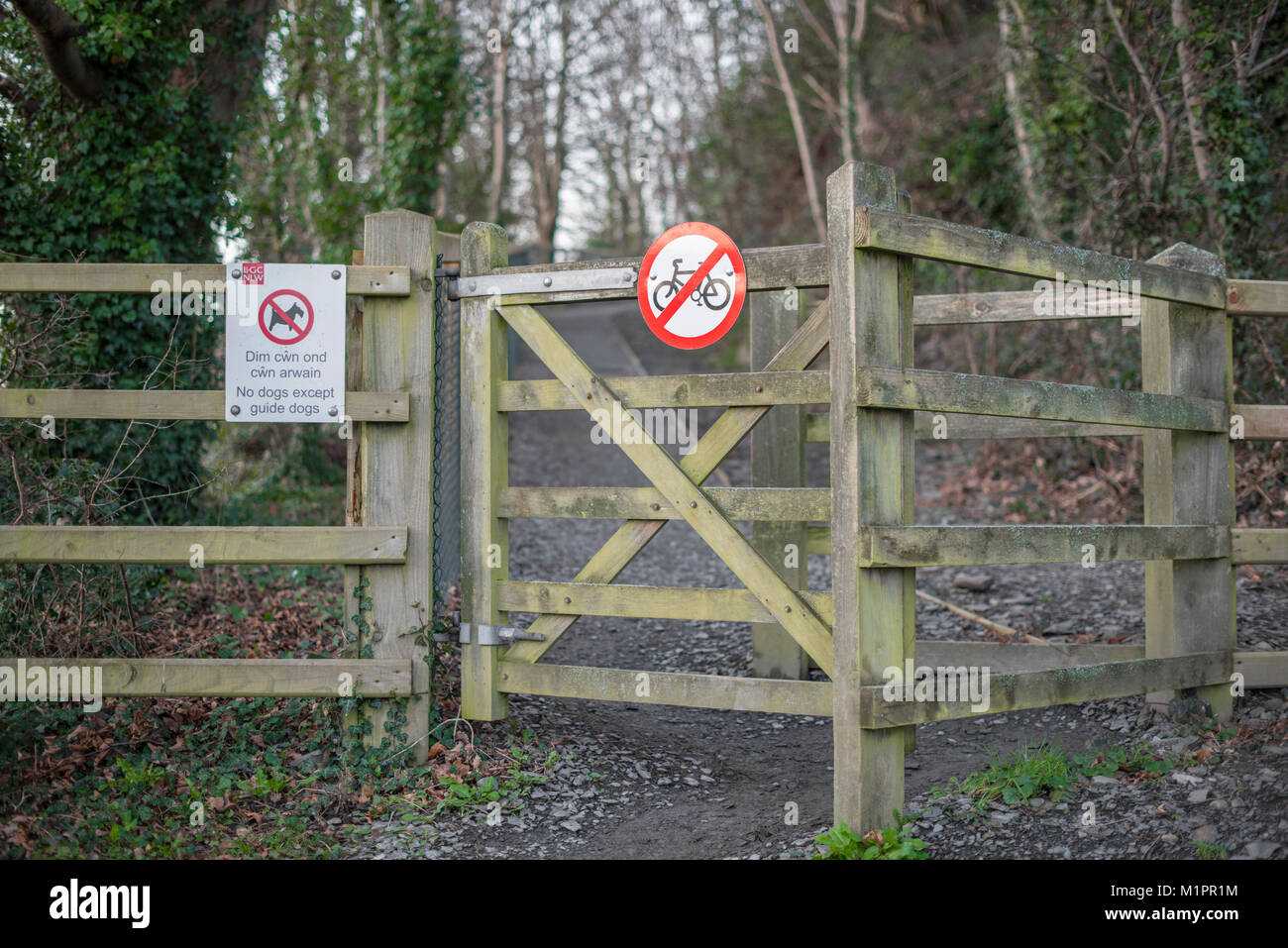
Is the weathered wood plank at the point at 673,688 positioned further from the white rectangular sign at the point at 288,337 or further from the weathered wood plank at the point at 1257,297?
the weathered wood plank at the point at 1257,297

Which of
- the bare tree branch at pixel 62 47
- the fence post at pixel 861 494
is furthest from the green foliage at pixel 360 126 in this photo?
the fence post at pixel 861 494

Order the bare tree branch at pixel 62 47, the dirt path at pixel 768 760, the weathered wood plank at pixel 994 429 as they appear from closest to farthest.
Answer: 1. the dirt path at pixel 768 760
2. the weathered wood plank at pixel 994 429
3. the bare tree branch at pixel 62 47

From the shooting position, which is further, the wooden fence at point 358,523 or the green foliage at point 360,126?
the green foliage at point 360,126

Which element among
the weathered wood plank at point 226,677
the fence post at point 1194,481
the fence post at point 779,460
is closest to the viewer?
the weathered wood plank at point 226,677

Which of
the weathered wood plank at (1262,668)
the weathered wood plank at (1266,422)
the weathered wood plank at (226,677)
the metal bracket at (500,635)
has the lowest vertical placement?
the weathered wood plank at (1262,668)

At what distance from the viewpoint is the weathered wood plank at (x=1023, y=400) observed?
11.6ft

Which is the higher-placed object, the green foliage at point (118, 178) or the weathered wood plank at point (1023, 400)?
the green foliage at point (118, 178)

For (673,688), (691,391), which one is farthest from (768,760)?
(691,391)

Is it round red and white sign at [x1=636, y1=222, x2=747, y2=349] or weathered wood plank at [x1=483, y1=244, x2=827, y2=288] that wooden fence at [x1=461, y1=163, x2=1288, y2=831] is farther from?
round red and white sign at [x1=636, y1=222, x2=747, y2=349]

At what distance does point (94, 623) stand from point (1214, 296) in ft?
17.7

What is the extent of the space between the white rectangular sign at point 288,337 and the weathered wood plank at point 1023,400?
2179mm

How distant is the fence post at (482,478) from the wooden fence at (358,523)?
175 millimetres

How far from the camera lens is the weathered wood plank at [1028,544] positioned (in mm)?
3553

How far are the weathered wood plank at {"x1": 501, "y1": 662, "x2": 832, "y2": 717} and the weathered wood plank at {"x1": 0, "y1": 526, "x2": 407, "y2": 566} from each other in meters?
0.92
